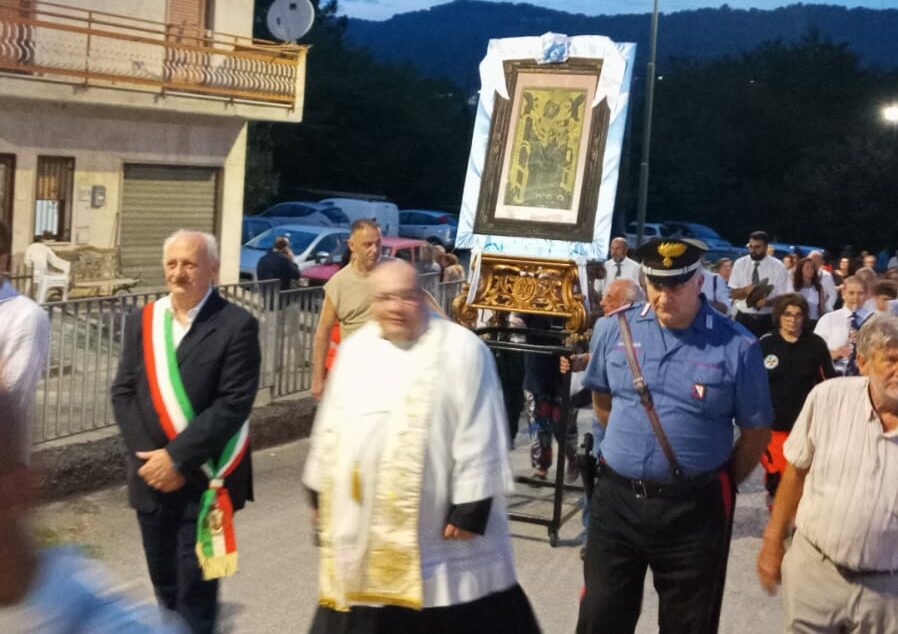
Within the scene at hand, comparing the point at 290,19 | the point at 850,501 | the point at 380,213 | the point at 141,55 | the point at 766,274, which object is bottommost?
the point at 380,213

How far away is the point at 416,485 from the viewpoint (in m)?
4.89

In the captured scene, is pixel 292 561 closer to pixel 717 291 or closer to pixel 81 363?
pixel 81 363

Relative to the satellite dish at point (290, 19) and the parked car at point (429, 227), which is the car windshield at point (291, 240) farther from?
the parked car at point (429, 227)

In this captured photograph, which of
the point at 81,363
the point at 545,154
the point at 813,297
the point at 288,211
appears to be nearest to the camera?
the point at 545,154

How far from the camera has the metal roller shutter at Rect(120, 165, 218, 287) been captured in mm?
24812

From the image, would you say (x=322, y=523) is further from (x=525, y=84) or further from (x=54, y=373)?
(x=54, y=373)

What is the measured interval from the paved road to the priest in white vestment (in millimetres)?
2300

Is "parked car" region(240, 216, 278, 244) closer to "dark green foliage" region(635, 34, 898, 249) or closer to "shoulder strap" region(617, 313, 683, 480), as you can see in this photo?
"dark green foliage" region(635, 34, 898, 249)

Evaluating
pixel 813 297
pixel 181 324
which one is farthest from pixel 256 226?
pixel 181 324

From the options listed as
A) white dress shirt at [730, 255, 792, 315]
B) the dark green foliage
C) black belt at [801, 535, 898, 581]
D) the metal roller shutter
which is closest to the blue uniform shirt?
black belt at [801, 535, 898, 581]

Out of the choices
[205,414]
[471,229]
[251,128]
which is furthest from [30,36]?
[251,128]

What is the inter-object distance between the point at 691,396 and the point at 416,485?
1.35 meters

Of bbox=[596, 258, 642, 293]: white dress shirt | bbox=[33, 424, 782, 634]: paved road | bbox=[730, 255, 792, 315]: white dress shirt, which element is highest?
bbox=[730, 255, 792, 315]: white dress shirt

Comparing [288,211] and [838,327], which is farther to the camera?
[288,211]
